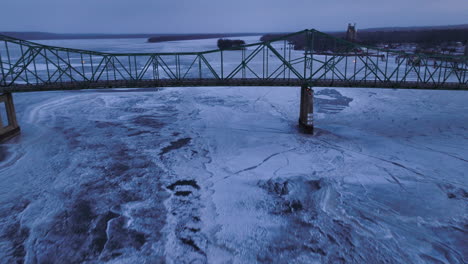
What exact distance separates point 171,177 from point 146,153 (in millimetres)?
4529

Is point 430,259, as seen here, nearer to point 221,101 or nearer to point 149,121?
point 149,121

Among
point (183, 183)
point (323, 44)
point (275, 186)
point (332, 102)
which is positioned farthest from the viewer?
point (323, 44)

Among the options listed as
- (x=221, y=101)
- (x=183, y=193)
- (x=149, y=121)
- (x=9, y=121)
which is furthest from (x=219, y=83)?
(x=9, y=121)

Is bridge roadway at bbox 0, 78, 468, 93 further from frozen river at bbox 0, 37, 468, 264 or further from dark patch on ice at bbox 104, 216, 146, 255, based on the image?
dark patch on ice at bbox 104, 216, 146, 255

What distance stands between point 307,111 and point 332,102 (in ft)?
40.1

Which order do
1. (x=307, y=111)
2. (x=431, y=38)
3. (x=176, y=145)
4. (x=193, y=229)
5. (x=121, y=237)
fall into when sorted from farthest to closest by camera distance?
(x=431, y=38) < (x=307, y=111) < (x=176, y=145) < (x=193, y=229) < (x=121, y=237)

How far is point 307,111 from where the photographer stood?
97.7 feet

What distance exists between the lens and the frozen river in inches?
594

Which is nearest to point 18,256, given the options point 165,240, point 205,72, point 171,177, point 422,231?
point 165,240

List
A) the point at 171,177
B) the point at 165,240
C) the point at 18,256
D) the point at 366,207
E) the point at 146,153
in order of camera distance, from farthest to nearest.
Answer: the point at 146,153
the point at 171,177
the point at 366,207
the point at 165,240
the point at 18,256

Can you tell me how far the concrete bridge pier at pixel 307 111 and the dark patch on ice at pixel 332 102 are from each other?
20.2ft

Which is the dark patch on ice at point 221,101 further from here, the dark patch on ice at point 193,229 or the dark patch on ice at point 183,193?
the dark patch on ice at point 193,229

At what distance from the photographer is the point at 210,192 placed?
19.6 m

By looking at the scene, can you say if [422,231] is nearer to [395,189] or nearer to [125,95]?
[395,189]
